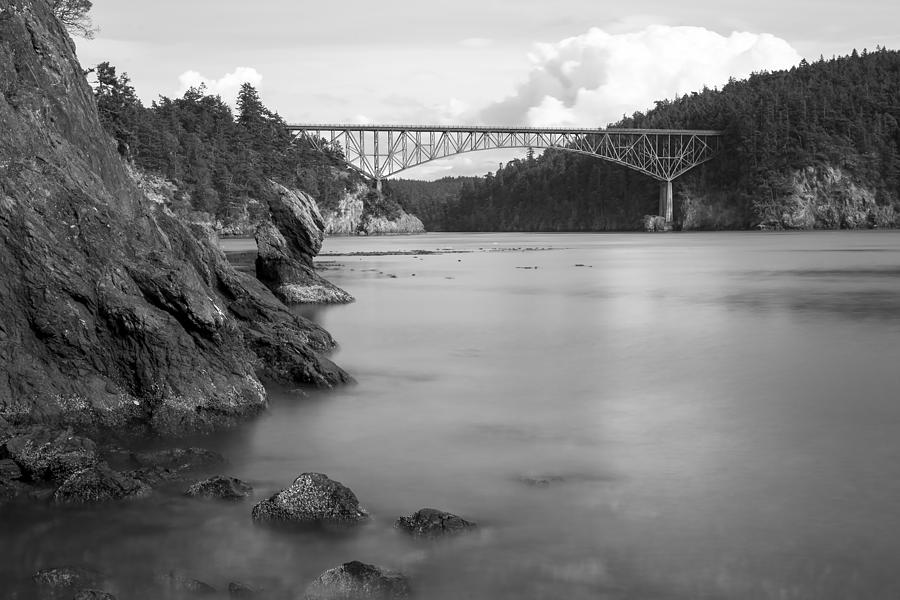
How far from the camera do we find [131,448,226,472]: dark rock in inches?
368

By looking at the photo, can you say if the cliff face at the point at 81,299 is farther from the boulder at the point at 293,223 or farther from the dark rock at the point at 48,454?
the boulder at the point at 293,223

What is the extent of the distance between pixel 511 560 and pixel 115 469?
4595mm

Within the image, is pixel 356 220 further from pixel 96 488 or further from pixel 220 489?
pixel 96 488

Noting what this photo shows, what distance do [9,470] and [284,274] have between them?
60.3 ft

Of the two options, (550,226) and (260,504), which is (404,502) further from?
(550,226)

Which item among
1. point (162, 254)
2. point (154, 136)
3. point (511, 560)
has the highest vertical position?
point (154, 136)

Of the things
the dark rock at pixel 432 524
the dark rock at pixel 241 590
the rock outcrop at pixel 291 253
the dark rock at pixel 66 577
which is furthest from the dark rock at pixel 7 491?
the rock outcrop at pixel 291 253

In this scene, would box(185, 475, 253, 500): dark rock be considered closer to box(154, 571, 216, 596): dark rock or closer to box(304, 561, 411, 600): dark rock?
box(154, 571, 216, 596): dark rock

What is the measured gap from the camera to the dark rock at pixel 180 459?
30.7 ft

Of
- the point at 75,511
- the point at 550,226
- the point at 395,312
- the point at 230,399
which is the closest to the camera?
the point at 75,511

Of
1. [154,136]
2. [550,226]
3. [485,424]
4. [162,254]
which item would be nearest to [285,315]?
[162,254]

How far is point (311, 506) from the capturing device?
795cm

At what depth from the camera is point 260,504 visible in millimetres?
8133

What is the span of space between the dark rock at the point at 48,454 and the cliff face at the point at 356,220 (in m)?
119
